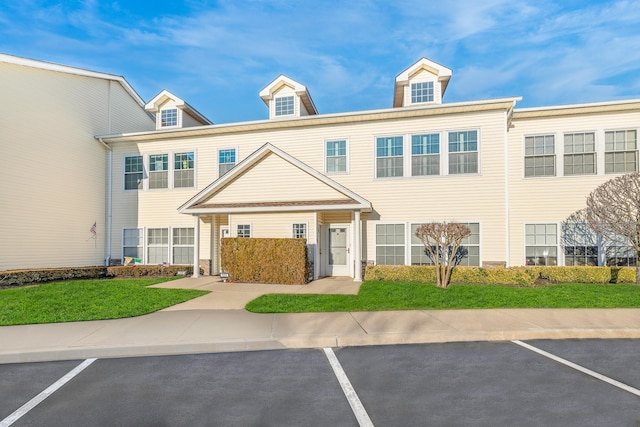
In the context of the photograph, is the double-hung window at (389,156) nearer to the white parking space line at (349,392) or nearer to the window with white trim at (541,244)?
the window with white trim at (541,244)

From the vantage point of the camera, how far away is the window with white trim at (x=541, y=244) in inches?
533

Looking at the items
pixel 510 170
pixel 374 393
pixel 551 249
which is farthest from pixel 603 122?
pixel 374 393

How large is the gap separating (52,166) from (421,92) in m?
15.9

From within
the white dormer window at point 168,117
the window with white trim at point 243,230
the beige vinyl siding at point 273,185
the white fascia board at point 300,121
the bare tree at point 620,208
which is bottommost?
the window with white trim at point 243,230

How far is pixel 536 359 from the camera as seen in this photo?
536 centimetres

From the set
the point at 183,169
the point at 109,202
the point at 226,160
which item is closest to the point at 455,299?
the point at 226,160

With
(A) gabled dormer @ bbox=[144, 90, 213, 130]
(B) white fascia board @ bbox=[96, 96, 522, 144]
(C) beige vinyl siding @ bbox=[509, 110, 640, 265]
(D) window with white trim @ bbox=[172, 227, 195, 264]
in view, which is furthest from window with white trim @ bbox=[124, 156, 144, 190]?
(C) beige vinyl siding @ bbox=[509, 110, 640, 265]

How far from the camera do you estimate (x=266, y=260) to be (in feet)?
42.4

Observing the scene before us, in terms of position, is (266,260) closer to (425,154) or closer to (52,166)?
(425,154)

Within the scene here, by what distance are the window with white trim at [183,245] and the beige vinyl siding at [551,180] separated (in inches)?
534

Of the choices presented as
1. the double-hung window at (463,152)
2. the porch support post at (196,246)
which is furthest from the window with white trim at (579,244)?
the porch support post at (196,246)

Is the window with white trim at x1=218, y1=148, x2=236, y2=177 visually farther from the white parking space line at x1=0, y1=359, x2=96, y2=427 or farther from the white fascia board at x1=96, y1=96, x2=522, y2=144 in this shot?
the white parking space line at x1=0, y1=359, x2=96, y2=427

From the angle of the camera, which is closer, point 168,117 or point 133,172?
point 133,172

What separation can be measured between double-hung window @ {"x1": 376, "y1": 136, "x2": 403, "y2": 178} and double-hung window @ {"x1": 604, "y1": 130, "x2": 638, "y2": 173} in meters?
7.51
